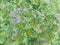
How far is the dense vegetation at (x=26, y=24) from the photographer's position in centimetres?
198

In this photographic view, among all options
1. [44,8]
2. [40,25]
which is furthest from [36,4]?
[40,25]

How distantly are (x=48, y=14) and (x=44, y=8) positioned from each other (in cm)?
8

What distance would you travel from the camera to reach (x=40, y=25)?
199 cm

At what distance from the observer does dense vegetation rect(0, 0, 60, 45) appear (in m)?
1.98

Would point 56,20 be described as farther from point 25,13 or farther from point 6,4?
point 6,4

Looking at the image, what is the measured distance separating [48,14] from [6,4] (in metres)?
0.42

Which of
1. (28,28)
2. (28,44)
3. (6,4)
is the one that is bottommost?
(28,44)

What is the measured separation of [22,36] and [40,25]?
20cm

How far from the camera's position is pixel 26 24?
6.61ft

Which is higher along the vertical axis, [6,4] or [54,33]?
[6,4]

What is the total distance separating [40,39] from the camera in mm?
1978

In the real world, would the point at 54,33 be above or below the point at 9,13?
below

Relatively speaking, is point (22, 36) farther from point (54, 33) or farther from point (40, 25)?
point (54, 33)

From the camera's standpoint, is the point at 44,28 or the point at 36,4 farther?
the point at 36,4
